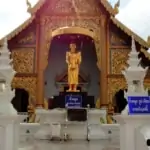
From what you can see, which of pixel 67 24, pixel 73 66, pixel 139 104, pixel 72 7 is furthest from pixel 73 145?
pixel 72 7

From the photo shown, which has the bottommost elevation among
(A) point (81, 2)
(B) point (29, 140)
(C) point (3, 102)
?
(B) point (29, 140)

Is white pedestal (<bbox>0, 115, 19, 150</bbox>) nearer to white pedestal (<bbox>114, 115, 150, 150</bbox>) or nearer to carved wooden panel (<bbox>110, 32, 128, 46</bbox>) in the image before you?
white pedestal (<bbox>114, 115, 150, 150</bbox>)

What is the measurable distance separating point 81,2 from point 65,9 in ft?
2.03

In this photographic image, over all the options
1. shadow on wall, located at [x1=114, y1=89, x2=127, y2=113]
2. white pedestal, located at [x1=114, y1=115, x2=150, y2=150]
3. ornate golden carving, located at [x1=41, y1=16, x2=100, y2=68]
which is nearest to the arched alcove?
ornate golden carving, located at [x1=41, y1=16, x2=100, y2=68]

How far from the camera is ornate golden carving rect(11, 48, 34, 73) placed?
43.9 feet

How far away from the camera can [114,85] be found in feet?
43.2

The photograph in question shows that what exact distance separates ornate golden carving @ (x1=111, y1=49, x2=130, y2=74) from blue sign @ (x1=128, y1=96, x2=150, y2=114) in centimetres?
801

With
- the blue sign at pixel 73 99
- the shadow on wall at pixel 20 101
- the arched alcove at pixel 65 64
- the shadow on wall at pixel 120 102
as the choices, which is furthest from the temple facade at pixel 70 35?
the blue sign at pixel 73 99

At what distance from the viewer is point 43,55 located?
13297 millimetres

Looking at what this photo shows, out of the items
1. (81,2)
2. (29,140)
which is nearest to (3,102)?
(29,140)

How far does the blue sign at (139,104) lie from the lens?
17.3 feet

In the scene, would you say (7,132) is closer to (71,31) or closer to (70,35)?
(71,31)

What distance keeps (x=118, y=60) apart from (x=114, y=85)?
0.90 meters

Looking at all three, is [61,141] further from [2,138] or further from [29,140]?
[2,138]
